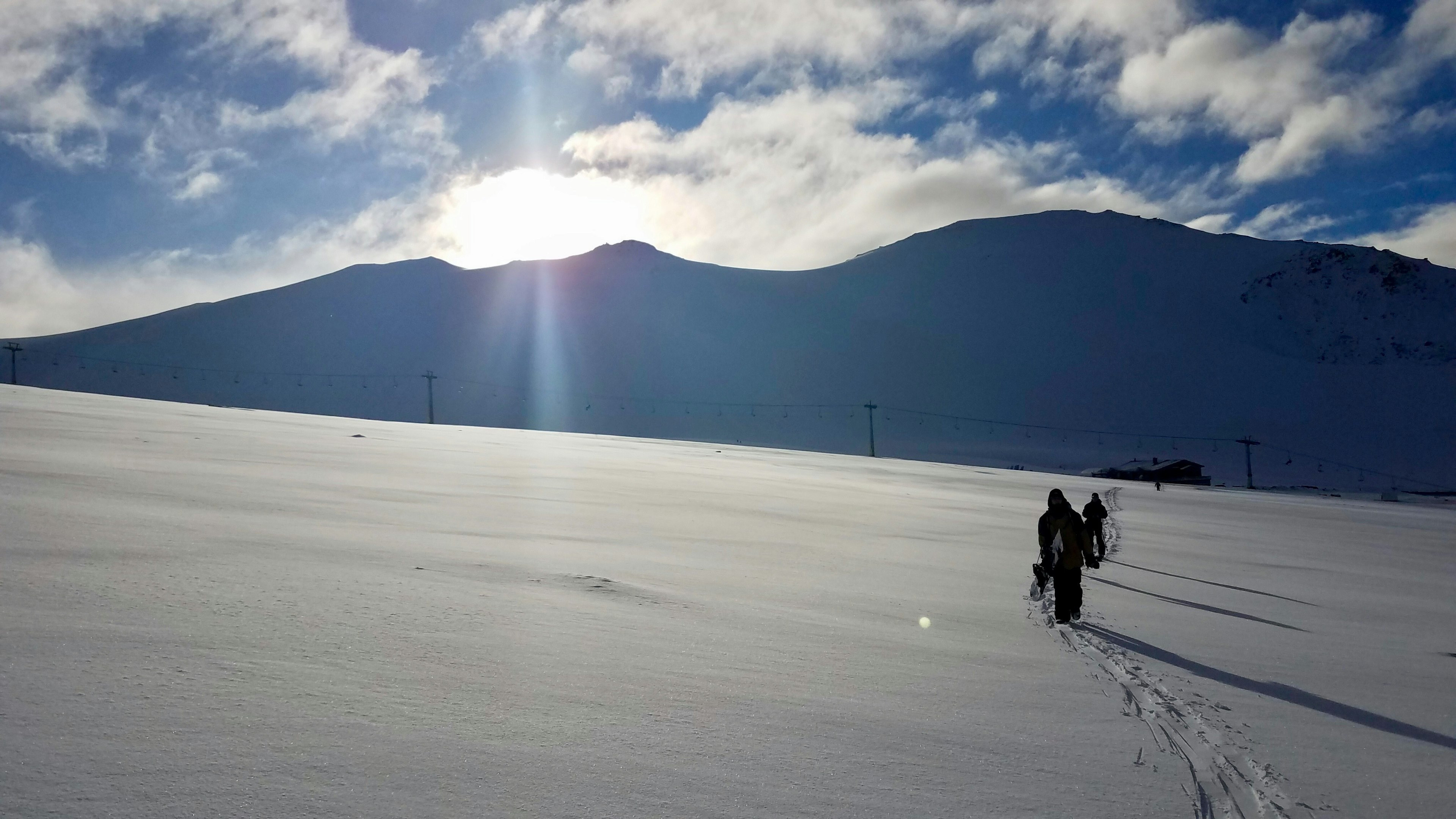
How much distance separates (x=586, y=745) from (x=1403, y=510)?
47248mm

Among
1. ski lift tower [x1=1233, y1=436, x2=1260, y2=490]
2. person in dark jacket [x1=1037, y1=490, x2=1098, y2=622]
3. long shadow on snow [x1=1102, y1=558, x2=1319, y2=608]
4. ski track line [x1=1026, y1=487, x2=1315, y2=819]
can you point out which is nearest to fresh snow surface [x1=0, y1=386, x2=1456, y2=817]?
ski track line [x1=1026, y1=487, x2=1315, y2=819]

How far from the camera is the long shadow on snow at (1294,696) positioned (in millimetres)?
5652

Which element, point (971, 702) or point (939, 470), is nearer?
point (971, 702)

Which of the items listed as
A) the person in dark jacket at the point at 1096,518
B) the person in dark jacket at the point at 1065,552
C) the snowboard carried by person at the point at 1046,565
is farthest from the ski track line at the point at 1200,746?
the person in dark jacket at the point at 1096,518

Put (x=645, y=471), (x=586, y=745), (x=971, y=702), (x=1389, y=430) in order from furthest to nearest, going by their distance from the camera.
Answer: (x=1389, y=430) < (x=645, y=471) < (x=971, y=702) < (x=586, y=745)

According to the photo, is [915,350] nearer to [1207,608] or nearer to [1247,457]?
[1247,457]

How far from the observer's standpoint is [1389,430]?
114m

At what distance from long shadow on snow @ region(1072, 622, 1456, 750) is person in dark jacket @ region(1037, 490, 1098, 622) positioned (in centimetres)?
77

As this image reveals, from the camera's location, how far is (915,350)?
137750 mm

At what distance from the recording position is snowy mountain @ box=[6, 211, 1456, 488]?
371 ft

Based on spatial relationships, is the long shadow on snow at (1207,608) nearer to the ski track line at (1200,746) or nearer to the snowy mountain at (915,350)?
the ski track line at (1200,746)

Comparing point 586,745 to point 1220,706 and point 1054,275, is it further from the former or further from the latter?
point 1054,275

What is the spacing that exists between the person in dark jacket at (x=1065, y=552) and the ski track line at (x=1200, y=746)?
128 centimetres

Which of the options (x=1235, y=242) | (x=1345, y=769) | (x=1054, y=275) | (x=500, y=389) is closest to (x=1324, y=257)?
(x=1235, y=242)
